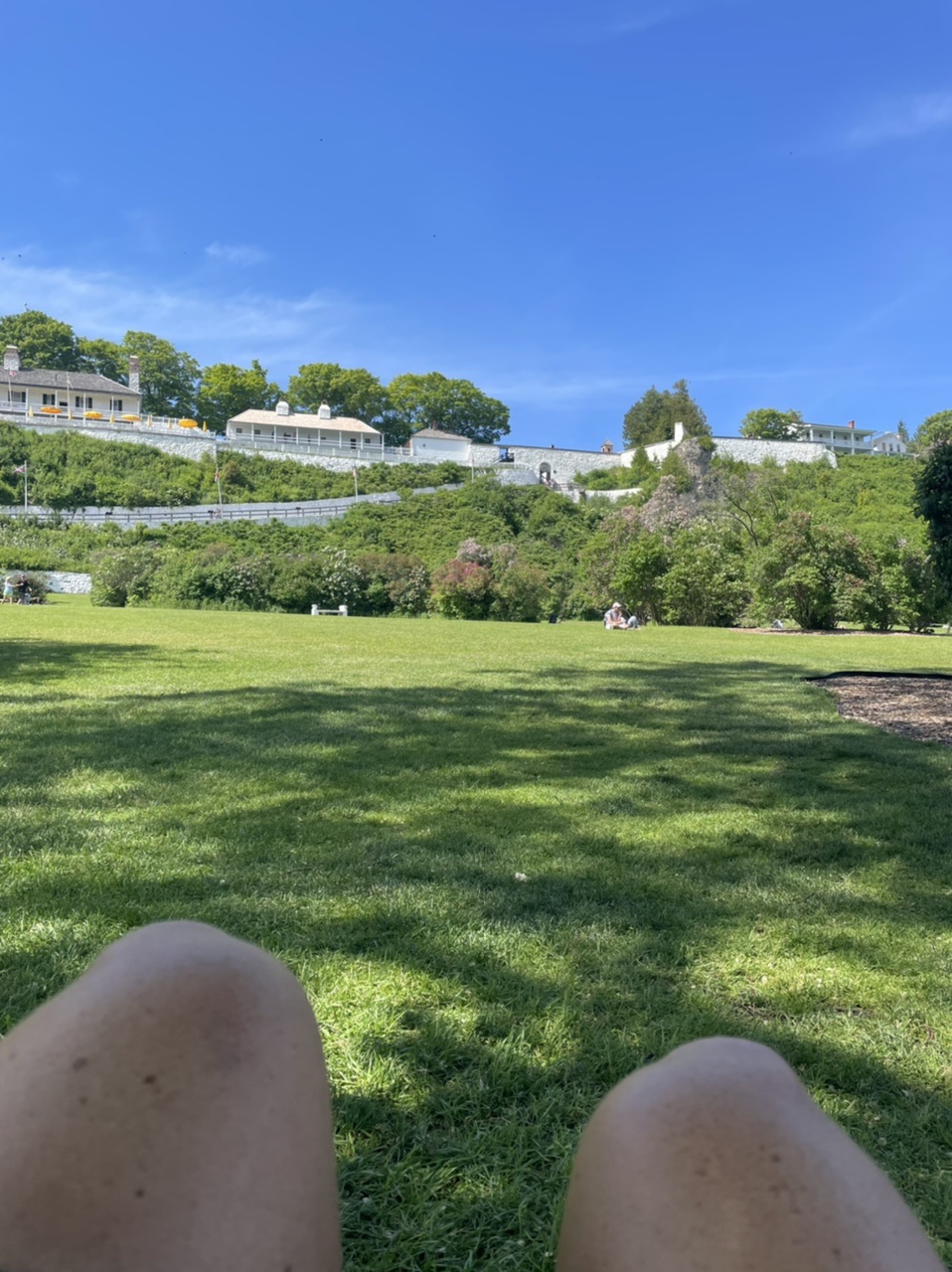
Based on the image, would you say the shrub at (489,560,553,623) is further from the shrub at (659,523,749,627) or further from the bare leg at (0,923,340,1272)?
the bare leg at (0,923,340,1272)

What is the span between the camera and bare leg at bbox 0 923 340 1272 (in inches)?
28.3

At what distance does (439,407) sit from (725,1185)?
9264 cm

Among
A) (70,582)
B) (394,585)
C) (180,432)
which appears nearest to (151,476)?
(180,432)

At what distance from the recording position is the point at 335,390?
3393 inches

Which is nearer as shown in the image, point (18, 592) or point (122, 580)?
point (18, 592)

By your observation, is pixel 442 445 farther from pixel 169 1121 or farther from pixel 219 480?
pixel 169 1121

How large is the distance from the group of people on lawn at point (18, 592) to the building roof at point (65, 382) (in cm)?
4682

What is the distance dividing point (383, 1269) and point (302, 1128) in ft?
2.76

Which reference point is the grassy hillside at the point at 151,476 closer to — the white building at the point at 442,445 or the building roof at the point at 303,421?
the white building at the point at 442,445

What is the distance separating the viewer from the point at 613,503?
57000mm

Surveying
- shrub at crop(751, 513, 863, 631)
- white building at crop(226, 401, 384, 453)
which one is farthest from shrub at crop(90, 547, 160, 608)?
white building at crop(226, 401, 384, 453)

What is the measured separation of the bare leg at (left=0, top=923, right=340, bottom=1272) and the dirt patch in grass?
658cm

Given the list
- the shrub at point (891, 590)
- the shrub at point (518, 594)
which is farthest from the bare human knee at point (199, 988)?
the shrub at point (518, 594)

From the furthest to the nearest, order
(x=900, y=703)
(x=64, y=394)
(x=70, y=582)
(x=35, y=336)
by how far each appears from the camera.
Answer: (x=35, y=336)
(x=64, y=394)
(x=70, y=582)
(x=900, y=703)
